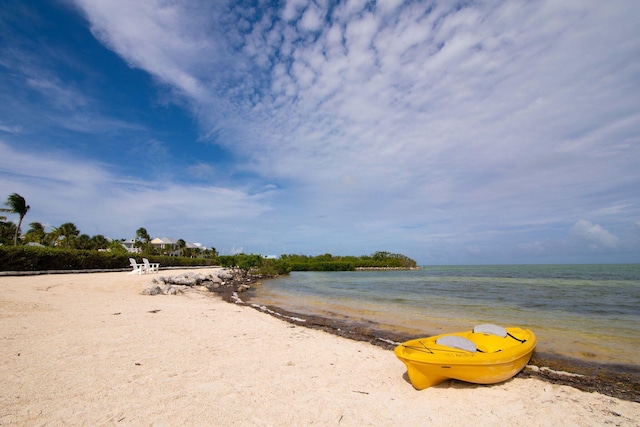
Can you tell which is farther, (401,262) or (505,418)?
(401,262)

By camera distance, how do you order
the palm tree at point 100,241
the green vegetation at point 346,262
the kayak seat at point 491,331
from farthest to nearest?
the green vegetation at point 346,262
the palm tree at point 100,241
the kayak seat at point 491,331

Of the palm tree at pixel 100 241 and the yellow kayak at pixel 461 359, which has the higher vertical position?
the palm tree at pixel 100 241

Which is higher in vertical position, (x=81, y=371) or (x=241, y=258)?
(x=241, y=258)

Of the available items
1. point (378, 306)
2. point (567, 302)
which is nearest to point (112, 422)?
point (378, 306)

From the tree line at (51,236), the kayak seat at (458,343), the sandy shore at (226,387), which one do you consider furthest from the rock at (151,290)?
the tree line at (51,236)

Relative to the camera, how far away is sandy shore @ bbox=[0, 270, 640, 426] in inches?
164

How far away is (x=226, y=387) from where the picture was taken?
16.5 feet

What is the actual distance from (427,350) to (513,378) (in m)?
2.18

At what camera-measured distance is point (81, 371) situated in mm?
5148

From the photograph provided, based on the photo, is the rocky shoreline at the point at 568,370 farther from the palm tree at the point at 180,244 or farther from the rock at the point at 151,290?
the palm tree at the point at 180,244

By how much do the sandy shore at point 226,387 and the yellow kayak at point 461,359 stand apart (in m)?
0.23

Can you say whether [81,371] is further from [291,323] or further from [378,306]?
[378,306]

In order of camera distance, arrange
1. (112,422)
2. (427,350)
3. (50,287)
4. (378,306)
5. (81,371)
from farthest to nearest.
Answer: (378,306) → (50,287) → (427,350) → (81,371) → (112,422)

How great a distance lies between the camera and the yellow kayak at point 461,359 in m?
5.28
